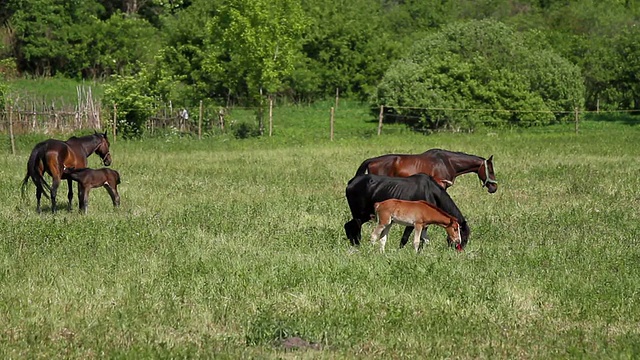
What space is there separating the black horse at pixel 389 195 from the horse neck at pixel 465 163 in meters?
2.86

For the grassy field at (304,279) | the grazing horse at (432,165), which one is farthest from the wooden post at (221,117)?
the grazing horse at (432,165)

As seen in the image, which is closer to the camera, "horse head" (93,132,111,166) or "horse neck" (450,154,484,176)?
"horse neck" (450,154,484,176)

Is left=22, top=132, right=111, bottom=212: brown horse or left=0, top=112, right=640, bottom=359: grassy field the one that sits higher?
left=22, top=132, right=111, bottom=212: brown horse

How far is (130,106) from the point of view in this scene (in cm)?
3744

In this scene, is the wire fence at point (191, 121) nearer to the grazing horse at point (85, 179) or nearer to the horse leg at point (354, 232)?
the grazing horse at point (85, 179)

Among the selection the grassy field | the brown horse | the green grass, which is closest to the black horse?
the grassy field

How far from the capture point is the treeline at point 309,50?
134 ft

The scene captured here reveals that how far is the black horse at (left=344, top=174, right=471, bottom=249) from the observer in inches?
568

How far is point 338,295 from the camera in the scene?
36.7 feet

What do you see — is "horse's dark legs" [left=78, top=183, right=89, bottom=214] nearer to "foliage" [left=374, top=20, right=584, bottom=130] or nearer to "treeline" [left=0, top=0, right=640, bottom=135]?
"treeline" [left=0, top=0, right=640, bottom=135]

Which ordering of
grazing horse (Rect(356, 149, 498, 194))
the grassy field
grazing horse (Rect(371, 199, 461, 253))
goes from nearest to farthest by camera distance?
the grassy field < grazing horse (Rect(371, 199, 461, 253)) < grazing horse (Rect(356, 149, 498, 194))

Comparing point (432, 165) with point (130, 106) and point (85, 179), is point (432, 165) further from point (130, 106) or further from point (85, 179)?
point (130, 106)

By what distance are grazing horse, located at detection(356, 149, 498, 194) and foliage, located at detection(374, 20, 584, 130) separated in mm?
22662

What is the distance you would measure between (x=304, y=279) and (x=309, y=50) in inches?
1836
